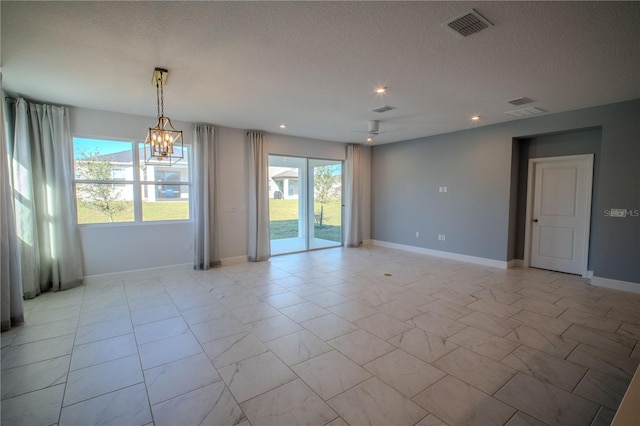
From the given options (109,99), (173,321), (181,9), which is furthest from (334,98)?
(173,321)

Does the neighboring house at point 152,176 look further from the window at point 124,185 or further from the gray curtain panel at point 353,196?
the gray curtain panel at point 353,196

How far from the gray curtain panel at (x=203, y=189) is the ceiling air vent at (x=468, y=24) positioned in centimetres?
446

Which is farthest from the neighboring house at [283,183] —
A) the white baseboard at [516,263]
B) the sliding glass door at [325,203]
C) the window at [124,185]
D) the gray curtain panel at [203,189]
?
the white baseboard at [516,263]

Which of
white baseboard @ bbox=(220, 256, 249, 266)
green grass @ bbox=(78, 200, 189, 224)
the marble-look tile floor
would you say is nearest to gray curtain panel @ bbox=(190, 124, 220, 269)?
green grass @ bbox=(78, 200, 189, 224)

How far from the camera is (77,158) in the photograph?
15.1 feet

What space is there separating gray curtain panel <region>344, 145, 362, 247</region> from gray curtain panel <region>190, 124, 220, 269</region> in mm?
3444

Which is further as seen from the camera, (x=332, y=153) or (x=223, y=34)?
(x=332, y=153)

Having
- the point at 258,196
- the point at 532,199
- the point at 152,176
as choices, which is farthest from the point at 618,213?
the point at 152,176

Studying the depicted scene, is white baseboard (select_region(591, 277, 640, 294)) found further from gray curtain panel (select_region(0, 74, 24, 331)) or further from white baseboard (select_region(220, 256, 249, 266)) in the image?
gray curtain panel (select_region(0, 74, 24, 331))

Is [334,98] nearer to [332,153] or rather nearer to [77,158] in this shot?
[332,153]

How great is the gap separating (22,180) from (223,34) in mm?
3690

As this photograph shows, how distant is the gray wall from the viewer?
4199 mm

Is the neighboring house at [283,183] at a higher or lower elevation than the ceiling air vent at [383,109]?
lower

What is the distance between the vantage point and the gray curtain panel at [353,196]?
7562mm
